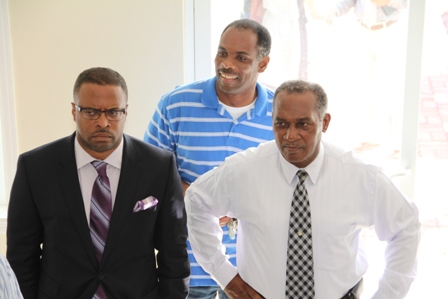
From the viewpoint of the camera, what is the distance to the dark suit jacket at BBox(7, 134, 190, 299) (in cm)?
195

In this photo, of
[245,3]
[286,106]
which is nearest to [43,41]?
[245,3]

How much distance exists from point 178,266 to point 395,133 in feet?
6.13

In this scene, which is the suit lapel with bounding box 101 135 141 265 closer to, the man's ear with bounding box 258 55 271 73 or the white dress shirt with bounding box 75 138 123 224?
the white dress shirt with bounding box 75 138 123 224

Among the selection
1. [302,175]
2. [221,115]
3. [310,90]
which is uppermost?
[310,90]

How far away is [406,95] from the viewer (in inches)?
134

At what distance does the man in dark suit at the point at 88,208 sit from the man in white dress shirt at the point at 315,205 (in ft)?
0.97

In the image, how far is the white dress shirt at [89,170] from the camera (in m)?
2.00

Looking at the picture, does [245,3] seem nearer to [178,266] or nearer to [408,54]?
[408,54]

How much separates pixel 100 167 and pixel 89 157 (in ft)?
0.17

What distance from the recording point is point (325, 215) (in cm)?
204

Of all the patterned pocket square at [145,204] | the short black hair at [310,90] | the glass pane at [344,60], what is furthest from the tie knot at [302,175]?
the glass pane at [344,60]

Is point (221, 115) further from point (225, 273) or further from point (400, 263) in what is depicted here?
point (400, 263)

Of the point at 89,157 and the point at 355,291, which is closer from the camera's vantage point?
the point at 89,157

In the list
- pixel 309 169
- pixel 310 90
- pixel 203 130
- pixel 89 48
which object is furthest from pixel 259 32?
pixel 89 48
